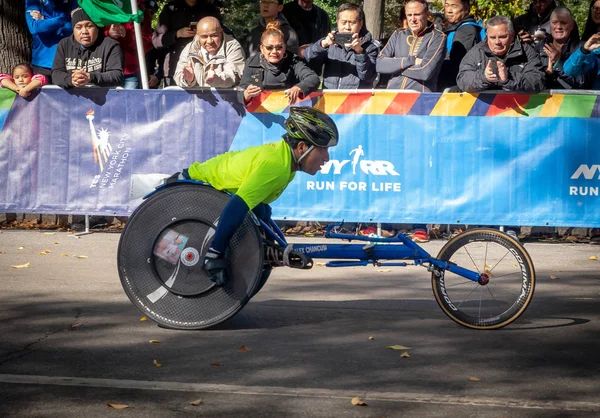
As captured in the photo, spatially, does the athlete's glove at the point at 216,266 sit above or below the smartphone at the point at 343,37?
below

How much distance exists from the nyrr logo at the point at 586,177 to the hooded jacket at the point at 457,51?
1.96m

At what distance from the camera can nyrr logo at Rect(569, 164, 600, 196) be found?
11.1 m

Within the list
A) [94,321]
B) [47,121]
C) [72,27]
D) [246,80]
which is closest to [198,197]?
[94,321]

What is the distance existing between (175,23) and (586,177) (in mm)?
5661

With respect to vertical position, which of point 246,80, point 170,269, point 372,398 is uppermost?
point 246,80

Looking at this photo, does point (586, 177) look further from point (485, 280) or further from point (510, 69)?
point (485, 280)

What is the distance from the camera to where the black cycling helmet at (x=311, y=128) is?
7.18m

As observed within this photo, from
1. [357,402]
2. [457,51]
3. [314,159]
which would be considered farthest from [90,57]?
[357,402]

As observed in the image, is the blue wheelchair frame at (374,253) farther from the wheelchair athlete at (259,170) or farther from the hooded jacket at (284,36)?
the hooded jacket at (284,36)

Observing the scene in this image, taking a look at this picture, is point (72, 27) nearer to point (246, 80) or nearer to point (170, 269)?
point (246, 80)

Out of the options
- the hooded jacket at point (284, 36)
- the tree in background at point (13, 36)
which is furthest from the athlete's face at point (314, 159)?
the tree in background at point (13, 36)

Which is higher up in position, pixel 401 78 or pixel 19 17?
pixel 19 17

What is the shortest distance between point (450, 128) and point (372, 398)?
6.14 m

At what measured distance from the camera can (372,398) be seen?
5.62 metres
